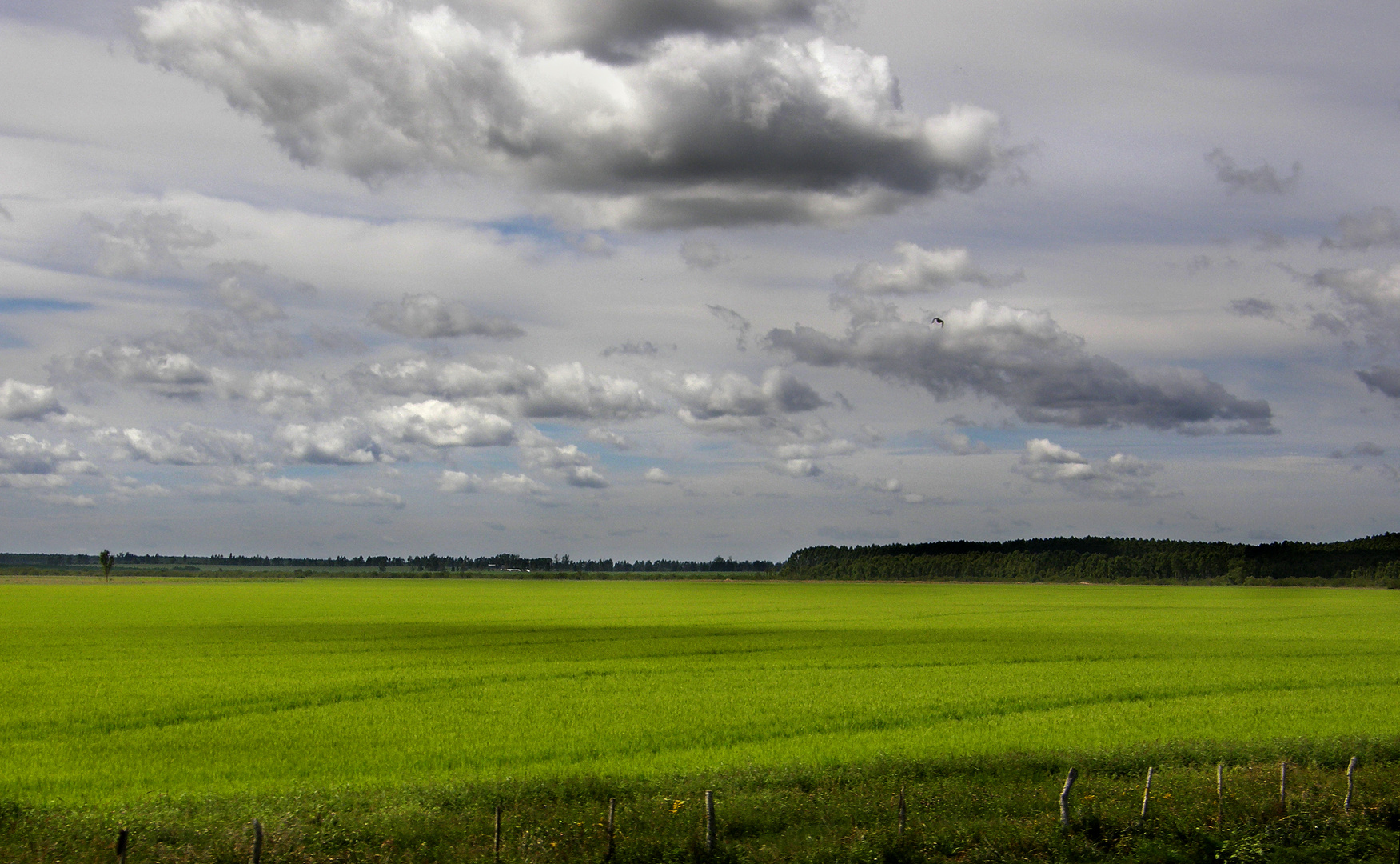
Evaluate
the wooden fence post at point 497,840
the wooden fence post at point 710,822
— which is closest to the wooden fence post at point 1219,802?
the wooden fence post at point 710,822

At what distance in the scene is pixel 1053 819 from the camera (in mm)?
15602

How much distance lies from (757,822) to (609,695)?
16.5 metres

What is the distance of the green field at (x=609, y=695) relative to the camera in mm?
21828

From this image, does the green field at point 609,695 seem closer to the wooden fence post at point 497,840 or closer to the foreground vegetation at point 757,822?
the foreground vegetation at point 757,822

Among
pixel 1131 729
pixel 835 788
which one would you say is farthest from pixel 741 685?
pixel 835 788

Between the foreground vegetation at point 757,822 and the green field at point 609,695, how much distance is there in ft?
6.90

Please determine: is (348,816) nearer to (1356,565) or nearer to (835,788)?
(835,788)

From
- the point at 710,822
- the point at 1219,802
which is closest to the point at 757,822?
the point at 710,822

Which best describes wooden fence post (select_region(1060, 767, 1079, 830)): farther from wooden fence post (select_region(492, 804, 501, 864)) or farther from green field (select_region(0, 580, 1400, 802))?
wooden fence post (select_region(492, 804, 501, 864))

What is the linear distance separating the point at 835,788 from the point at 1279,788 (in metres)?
7.51

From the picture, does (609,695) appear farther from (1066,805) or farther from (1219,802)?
(1219,802)

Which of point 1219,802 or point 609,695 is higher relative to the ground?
point 1219,802

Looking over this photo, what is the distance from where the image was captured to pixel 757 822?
1552cm

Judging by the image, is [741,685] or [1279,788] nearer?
[1279,788]
